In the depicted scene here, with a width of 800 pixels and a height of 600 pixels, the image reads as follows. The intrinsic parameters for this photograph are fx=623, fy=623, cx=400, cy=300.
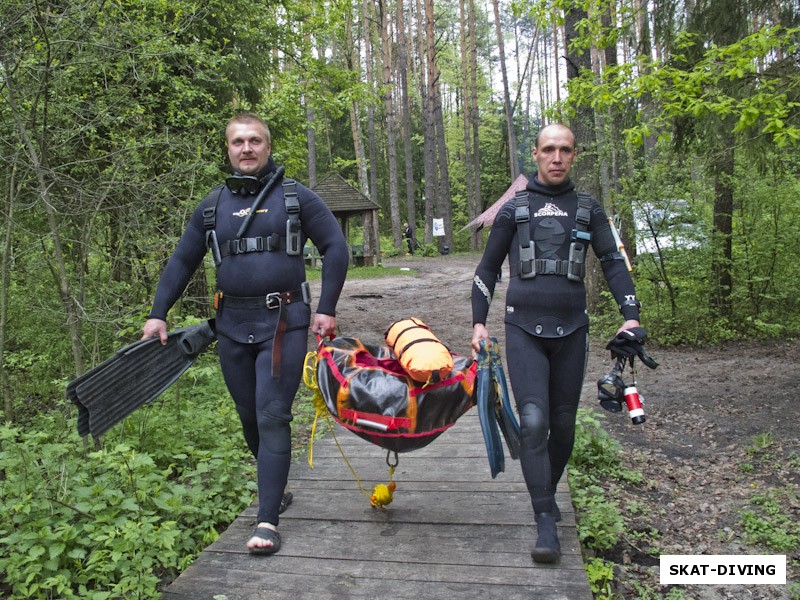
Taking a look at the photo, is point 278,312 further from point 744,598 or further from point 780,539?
point 780,539

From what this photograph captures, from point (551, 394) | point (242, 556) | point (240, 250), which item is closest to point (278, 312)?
point (240, 250)

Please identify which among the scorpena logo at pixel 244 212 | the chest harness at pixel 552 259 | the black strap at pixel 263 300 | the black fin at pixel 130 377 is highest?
the scorpena logo at pixel 244 212

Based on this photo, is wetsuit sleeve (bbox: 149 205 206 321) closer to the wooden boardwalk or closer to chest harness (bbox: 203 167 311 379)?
chest harness (bbox: 203 167 311 379)

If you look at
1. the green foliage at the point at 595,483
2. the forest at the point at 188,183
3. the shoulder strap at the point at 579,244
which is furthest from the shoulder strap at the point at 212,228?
the green foliage at the point at 595,483

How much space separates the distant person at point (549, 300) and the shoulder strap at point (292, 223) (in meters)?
1.19

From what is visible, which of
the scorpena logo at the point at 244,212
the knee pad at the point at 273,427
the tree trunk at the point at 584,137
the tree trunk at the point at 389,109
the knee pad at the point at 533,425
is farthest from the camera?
the tree trunk at the point at 389,109

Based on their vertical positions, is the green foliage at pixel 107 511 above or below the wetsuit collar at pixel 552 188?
below

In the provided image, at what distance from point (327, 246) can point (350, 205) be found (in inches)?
860

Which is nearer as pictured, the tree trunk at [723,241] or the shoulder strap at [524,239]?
the shoulder strap at [524,239]

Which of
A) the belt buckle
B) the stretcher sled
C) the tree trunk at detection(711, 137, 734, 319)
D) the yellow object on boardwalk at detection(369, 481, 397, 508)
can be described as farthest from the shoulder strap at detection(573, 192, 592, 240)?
the tree trunk at detection(711, 137, 734, 319)

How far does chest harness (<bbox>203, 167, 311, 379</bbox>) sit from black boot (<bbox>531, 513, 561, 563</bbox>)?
66.7 inches

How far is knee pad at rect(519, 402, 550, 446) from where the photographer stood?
341cm

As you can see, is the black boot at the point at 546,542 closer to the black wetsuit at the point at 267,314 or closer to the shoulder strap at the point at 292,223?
the black wetsuit at the point at 267,314

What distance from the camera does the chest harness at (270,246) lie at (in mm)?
3627
